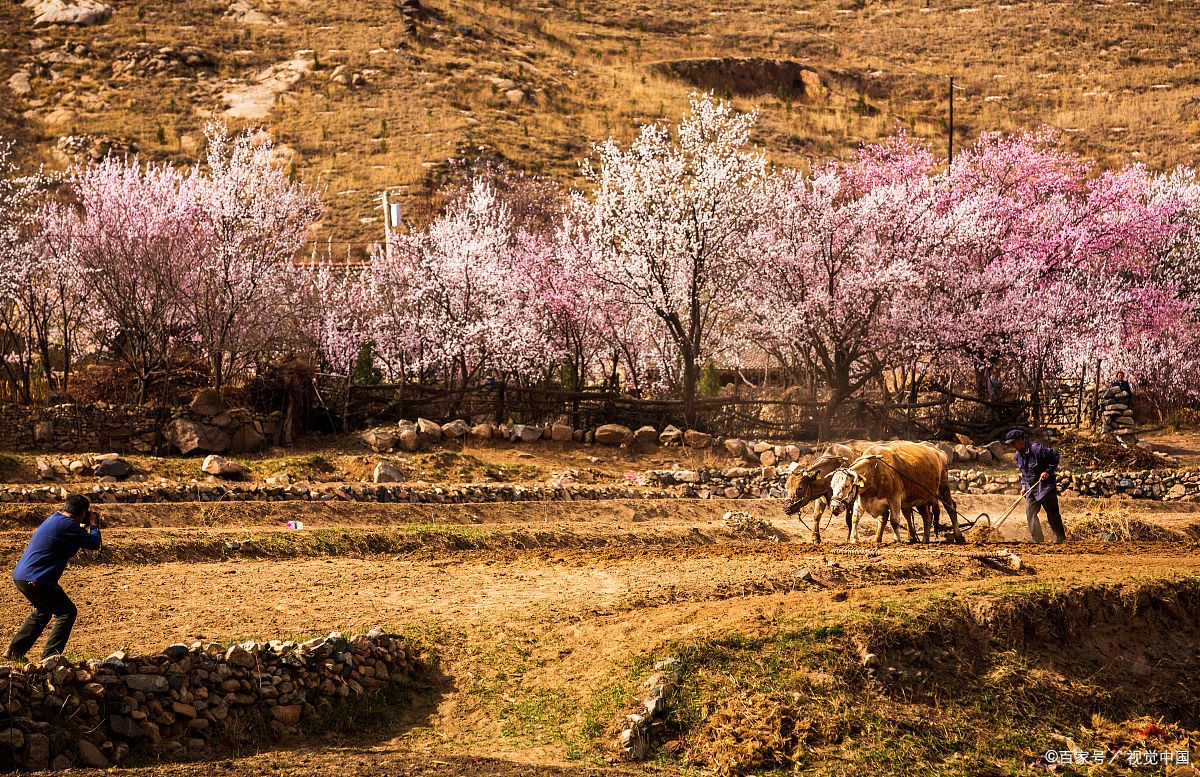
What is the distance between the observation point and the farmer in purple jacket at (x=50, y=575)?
33.9 ft

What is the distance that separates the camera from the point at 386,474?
75.6ft

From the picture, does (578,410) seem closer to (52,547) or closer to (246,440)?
(246,440)

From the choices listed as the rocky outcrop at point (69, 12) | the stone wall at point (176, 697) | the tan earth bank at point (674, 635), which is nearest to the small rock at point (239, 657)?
the stone wall at point (176, 697)

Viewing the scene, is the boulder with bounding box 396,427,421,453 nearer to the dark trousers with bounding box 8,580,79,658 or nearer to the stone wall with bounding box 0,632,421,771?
the stone wall with bounding box 0,632,421,771

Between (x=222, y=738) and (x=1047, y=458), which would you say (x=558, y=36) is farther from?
(x=222, y=738)

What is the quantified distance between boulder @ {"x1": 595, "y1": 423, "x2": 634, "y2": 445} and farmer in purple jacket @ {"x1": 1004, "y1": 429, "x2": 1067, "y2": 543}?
39.5 feet

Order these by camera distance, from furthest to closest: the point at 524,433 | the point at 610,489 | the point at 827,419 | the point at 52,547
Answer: the point at 827,419 → the point at 524,433 → the point at 610,489 → the point at 52,547

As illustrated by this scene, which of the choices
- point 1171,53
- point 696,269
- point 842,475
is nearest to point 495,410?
point 696,269

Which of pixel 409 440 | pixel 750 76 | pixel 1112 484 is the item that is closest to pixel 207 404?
pixel 409 440

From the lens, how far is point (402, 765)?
31.2 ft

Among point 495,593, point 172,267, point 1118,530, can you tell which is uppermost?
point 172,267

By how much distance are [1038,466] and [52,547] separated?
14.1m

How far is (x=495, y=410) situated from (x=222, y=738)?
19.7m

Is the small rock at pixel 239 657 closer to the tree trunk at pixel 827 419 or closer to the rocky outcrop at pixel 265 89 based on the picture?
the tree trunk at pixel 827 419
